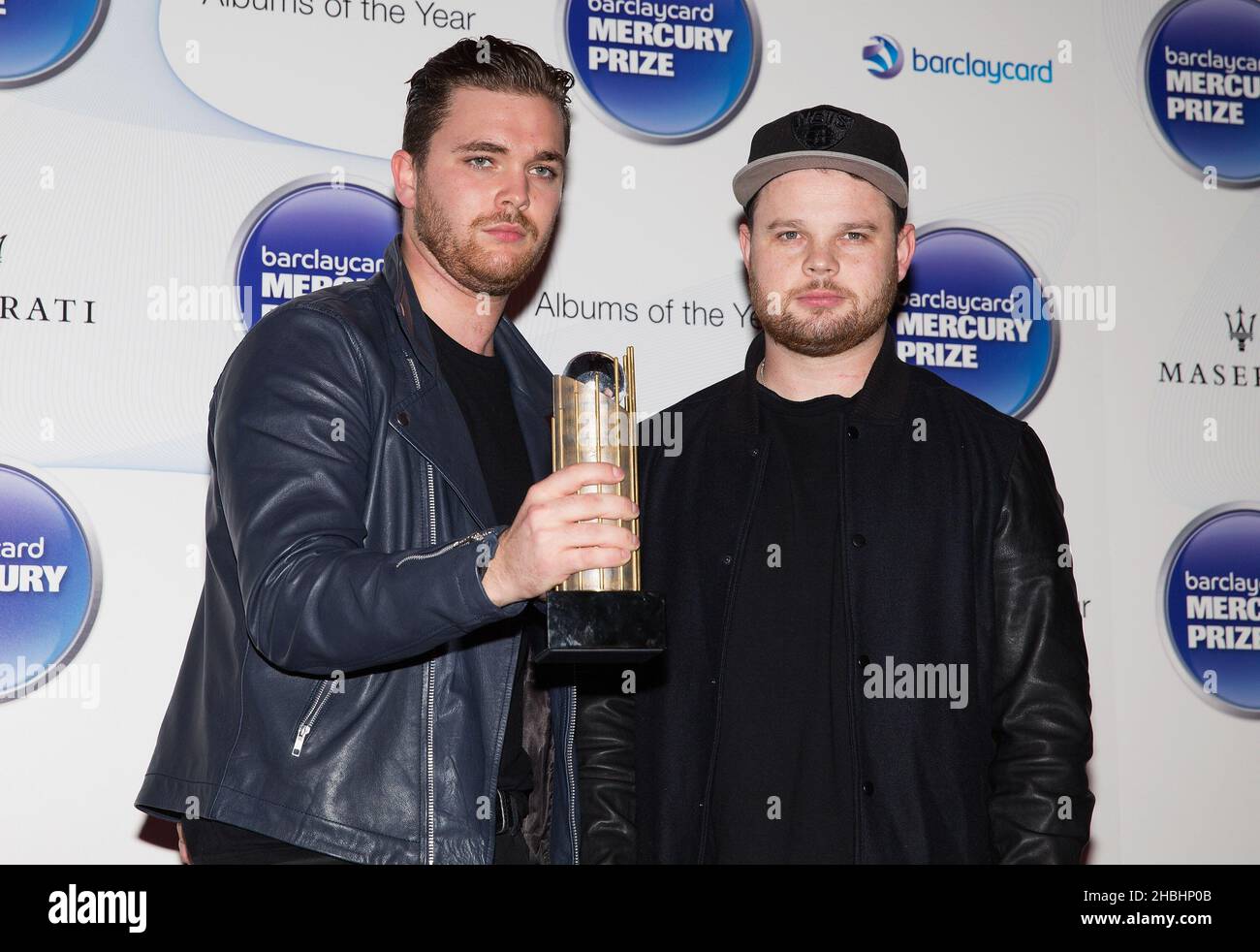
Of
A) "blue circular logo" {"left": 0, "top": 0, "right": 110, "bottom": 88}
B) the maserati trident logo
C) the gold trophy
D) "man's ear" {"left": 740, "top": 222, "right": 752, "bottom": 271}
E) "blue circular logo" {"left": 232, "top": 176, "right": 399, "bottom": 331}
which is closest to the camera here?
the gold trophy

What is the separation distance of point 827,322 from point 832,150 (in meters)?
0.33

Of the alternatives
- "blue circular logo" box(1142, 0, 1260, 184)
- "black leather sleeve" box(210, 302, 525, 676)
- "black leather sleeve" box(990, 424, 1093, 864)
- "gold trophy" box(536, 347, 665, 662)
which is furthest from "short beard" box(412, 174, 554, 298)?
"blue circular logo" box(1142, 0, 1260, 184)

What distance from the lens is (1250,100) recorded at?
12.5 feet

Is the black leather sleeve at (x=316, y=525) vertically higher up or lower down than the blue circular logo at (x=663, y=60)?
lower down

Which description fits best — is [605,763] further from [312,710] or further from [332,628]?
[332,628]

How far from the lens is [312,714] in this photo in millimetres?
2064

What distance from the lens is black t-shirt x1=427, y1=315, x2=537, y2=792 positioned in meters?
2.28

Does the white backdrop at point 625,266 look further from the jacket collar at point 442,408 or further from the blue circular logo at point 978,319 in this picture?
the jacket collar at point 442,408

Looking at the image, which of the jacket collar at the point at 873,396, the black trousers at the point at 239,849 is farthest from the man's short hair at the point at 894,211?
the black trousers at the point at 239,849

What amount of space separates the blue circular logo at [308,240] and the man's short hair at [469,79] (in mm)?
550

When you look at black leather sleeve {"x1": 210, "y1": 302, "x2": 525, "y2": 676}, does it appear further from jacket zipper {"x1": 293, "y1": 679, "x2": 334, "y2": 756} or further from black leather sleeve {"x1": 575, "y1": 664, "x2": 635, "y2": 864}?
black leather sleeve {"x1": 575, "y1": 664, "x2": 635, "y2": 864}

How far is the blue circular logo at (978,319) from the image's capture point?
3.47 metres

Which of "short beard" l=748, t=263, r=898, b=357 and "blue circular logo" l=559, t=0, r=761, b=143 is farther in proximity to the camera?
"blue circular logo" l=559, t=0, r=761, b=143
